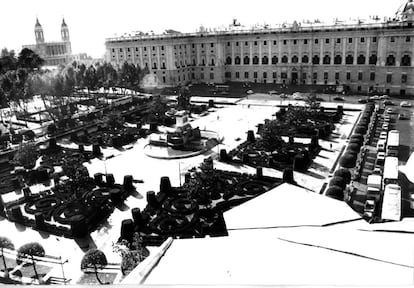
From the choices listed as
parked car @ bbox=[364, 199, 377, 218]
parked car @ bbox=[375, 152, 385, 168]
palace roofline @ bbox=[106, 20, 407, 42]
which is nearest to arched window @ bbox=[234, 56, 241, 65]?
palace roofline @ bbox=[106, 20, 407, 42]

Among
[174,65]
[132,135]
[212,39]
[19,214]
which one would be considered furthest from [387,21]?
[19,214]

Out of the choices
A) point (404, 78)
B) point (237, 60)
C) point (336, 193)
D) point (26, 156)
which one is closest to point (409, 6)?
point (404, 78)

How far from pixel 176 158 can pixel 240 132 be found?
6.90m

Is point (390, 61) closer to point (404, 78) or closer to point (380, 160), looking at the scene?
point (404, 78)

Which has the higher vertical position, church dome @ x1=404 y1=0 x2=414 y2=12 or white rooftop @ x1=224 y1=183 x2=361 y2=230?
church dome @ x1=404 y1=0 x2=414 y2=12

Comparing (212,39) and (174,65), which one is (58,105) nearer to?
(174,65)

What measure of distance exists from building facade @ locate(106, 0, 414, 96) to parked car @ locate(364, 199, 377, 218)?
90.9 ft

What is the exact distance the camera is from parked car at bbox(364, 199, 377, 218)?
1420 cm

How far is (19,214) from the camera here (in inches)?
610

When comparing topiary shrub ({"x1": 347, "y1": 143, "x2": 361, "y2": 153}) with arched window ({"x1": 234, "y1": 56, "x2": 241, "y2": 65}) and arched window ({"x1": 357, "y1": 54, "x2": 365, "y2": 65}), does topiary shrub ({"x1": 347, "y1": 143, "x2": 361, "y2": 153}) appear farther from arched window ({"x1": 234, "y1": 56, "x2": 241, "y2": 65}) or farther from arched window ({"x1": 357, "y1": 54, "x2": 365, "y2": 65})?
arched window ({"x1": 234, "y1": 56, "x2": 241, "y2": 65})

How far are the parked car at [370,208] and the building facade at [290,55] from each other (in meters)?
27.7

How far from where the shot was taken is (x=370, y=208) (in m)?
14.6

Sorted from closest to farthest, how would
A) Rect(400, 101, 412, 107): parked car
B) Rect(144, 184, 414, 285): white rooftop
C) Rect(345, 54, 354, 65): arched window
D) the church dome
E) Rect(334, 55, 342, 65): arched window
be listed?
Rect(144, 184, 414, 285): white rooftop
Rect(400, 101, 412, 107): parked car
the church dome
Rect(345, 54, 354, 65): arched window
Rect(334, 55, 342, 65): arched window

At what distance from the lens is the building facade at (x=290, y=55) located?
39.2 m
